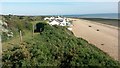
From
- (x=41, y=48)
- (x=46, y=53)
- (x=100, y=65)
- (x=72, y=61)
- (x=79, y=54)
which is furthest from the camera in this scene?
(x=41, y=48)

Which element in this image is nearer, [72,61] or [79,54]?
[72,61]

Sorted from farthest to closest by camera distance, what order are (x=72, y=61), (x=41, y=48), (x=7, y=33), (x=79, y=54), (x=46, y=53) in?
(x=7, y=33) < (x=41, y=48) < (x=46, y=53) < (x=79, y=54) < (x=72, y=61)

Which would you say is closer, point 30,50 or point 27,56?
point 27,56

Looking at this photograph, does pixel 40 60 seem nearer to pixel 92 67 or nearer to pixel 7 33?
pixel 92 67

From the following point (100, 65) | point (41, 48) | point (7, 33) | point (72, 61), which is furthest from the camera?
point (7, 33)


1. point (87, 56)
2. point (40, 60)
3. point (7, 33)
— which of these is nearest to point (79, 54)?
point (87, 56)

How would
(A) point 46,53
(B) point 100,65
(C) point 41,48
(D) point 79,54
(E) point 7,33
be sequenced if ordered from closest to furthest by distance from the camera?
(B) point 100,65 → (D) point 79,54 → (A) point 46,53 → (C) point 41,48 → (E) point 7,33

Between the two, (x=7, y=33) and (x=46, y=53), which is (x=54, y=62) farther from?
(x=7, y=33)

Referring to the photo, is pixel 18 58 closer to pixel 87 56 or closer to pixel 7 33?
pixel 87 56
